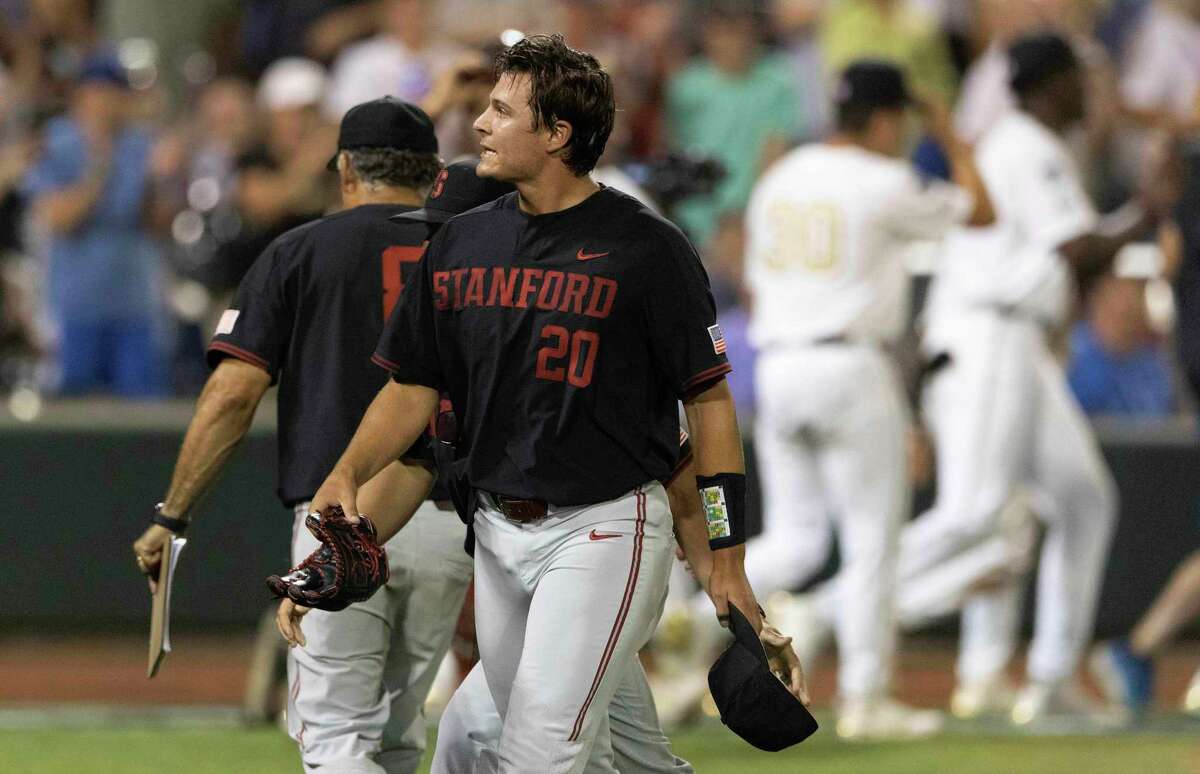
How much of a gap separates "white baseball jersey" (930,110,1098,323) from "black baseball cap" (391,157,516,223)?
157 inches

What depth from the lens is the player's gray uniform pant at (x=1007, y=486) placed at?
867 cm

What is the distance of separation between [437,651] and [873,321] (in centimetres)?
338

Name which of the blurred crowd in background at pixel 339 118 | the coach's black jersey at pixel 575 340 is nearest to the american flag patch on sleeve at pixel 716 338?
the coach's black jersey at pixel 575 340

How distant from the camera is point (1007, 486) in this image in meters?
8.79

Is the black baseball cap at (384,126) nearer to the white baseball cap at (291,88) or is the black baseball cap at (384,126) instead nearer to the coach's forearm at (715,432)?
the coach's forearm at (715,432)

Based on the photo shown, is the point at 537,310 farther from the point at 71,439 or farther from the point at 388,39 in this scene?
the point at 388,39

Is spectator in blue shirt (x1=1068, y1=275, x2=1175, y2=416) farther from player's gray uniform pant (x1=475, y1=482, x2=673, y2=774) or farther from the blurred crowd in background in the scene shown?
player's gray uniform pant (x1=475, y1=482, x2=673, y2=774)

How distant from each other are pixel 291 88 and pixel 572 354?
757 centimetres

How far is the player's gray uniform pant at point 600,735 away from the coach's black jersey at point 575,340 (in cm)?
55

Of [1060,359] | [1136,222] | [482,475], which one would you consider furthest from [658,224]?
[1060,359]

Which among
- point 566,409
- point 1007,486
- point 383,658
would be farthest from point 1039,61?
point 566,409

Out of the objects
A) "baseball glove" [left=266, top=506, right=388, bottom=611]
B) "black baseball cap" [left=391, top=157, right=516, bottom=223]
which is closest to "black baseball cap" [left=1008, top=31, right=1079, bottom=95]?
"black baseball cap" [left=391, top=157, right=516, bottom=223]

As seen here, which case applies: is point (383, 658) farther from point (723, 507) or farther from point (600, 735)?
point (723, 507)

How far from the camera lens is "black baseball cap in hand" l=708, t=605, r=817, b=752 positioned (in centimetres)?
439
